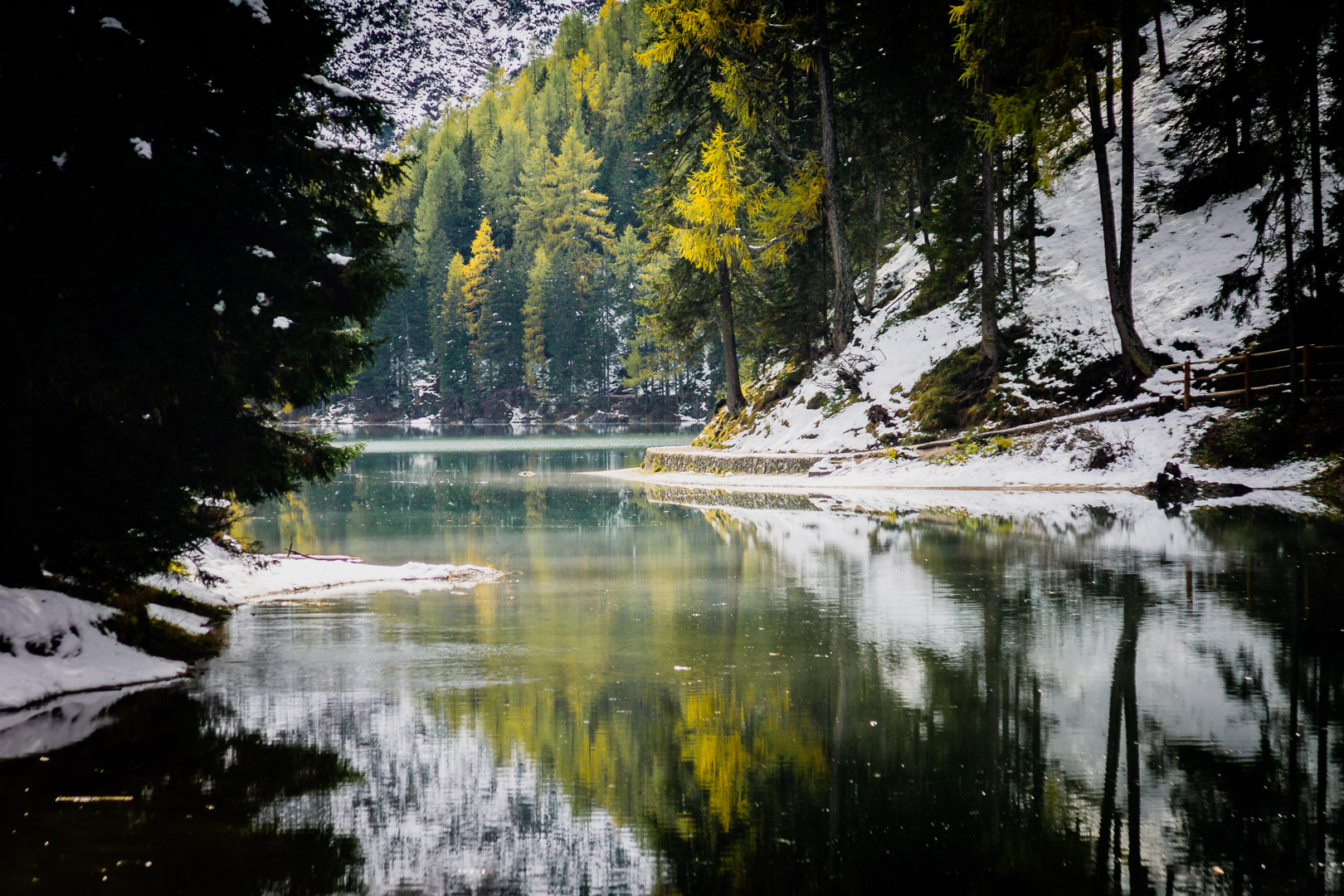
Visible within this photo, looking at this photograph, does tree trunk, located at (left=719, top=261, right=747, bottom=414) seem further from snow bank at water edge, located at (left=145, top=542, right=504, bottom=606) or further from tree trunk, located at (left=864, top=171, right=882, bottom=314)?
snow bank at water edge, located at (left=145, top=542, right=504, bottom=606)

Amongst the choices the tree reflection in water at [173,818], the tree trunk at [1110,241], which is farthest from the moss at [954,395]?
the tree reflection in water at [173,818]

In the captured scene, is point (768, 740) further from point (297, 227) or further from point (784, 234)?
point (784, 234)

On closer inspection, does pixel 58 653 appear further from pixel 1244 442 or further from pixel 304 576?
pixel 1244 442

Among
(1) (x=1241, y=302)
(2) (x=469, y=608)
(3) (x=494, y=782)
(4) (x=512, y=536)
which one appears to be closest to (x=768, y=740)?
(3) (x=494, y=782)

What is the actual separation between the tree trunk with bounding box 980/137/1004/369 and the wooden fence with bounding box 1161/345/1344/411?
509cm

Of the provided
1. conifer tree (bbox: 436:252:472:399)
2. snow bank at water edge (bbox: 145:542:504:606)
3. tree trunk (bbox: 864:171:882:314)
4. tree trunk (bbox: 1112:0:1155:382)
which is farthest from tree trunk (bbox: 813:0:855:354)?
conifer tree (bbox: 436:252:472:399)

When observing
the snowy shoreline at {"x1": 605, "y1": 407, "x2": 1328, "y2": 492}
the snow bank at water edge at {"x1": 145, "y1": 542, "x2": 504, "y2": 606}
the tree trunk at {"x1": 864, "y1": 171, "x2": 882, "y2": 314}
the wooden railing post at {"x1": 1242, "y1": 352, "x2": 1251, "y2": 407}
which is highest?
the tree trunk at {"x1": 864, "y1": 171, "x2": 882, "y2": 314}

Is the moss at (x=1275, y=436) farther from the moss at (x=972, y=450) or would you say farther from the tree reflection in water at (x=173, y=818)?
the tree reflection in water at (x=173, y=818)

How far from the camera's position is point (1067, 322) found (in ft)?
95.8

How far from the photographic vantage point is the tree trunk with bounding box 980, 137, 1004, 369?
28.0 m

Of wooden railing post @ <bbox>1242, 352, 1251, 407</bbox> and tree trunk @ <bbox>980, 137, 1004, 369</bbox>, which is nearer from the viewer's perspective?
wooden railing post @ <bbox>1242, 352, 1251, 407</bbox>

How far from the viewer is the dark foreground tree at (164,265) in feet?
26.1

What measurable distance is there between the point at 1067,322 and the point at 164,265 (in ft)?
84.5

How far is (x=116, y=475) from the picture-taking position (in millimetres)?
8734
